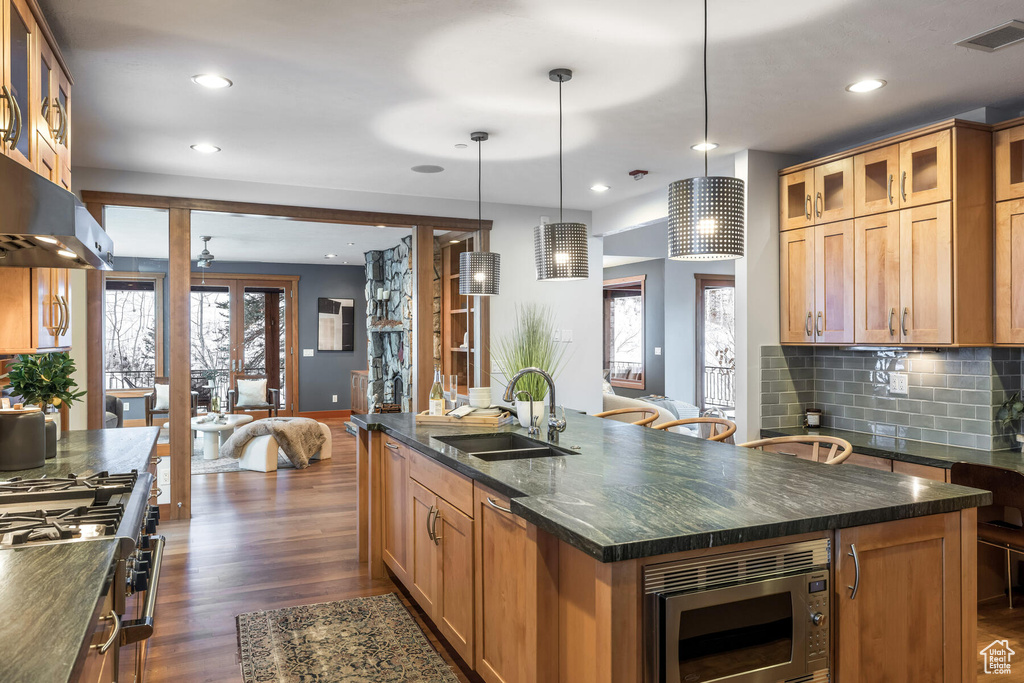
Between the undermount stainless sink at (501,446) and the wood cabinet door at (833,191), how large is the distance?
2.38 meters

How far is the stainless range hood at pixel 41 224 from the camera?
1.43m

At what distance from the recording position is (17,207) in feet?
4.76

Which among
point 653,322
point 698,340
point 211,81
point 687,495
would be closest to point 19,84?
point 211,81

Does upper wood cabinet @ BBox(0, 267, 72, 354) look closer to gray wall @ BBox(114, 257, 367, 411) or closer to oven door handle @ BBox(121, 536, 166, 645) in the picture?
oven door handle @ BBox(121, 536, 166, 645)

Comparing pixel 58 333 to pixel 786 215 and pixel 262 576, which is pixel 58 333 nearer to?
pixel 262 576

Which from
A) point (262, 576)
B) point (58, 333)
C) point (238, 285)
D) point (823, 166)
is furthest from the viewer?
point (238, 285)

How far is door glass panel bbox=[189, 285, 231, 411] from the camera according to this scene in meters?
6.98

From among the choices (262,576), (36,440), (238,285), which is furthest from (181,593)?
(238,285)

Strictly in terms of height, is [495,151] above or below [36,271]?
above

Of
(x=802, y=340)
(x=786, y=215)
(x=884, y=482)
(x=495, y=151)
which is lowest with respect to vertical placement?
(x=884, y=482)

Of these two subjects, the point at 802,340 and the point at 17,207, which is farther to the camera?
the point at 802,340

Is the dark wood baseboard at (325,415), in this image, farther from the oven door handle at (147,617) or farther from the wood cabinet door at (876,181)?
the oven door handle at (147,617)

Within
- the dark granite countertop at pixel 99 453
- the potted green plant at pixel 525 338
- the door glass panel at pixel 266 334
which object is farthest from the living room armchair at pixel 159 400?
the door glass panel at pixel 266 334

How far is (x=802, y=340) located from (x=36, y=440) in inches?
159
